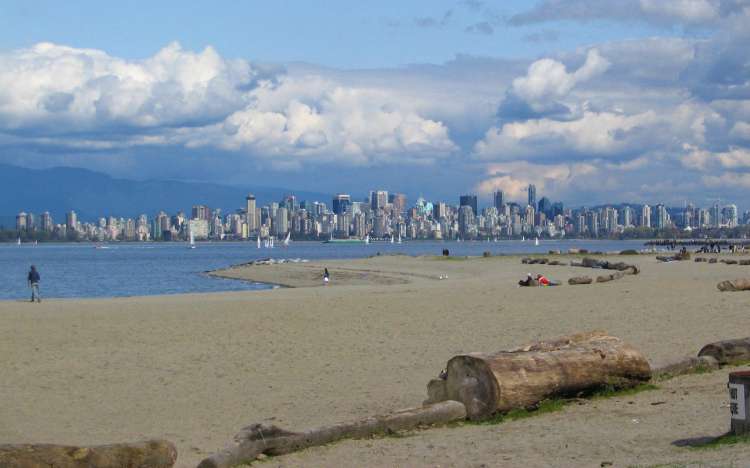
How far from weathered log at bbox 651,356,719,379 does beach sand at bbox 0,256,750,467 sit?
25 cm

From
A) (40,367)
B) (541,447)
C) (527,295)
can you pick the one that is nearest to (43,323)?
(40,367)

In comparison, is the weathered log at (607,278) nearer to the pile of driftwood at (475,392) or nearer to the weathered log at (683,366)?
the weathered log at (683,366)

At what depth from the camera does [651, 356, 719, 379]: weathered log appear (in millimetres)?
13562

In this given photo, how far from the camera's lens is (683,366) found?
45.1 ft

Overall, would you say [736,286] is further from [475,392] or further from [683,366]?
[475,392]

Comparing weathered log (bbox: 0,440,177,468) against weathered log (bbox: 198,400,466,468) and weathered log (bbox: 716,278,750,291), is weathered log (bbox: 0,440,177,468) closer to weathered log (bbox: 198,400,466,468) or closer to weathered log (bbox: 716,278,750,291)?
weathered log (bbox: 198,400,466,468)

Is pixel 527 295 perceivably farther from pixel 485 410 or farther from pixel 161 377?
pixel 485 410

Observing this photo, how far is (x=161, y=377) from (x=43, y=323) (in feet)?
34.1

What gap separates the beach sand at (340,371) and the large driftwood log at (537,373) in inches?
14.5

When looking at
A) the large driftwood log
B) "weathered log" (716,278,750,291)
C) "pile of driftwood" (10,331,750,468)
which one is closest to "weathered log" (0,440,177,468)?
"pile of driftwood" (10,331,750,468)

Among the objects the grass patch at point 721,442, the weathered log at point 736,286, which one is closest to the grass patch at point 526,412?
the grass patch at point 721,442

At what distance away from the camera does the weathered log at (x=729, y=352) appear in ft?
46.0

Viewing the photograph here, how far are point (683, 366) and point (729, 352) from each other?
802mm

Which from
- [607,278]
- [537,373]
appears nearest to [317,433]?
[537,373]
